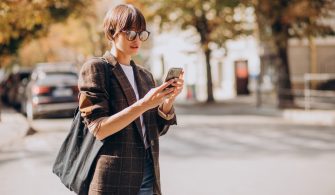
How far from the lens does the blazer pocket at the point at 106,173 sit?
2961 mm

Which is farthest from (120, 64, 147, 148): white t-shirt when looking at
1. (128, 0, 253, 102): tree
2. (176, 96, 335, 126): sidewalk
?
(128, 0, 253, 102): tree

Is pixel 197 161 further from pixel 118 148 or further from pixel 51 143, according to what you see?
pixel 118 148

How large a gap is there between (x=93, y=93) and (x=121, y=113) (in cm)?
17

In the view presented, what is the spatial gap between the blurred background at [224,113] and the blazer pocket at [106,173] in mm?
801

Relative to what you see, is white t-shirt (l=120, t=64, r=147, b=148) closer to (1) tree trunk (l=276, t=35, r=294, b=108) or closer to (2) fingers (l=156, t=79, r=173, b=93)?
(2) fingers (l=156, t=79, r=173, b=93)

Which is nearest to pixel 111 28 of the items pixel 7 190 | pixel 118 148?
pixel 118 148

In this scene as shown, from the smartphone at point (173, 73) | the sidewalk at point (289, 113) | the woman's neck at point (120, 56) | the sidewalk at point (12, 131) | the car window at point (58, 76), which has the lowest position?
the sidewalk at point (289, 113)

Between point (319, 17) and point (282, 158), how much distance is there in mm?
12157

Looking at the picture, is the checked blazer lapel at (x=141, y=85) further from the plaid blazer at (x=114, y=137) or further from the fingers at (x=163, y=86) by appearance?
the fingers at (x=163, y=86)

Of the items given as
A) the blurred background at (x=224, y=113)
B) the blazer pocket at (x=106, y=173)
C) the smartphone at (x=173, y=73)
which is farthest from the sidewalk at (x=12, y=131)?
the smartphone at (x=173, y=73)

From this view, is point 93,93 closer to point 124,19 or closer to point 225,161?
point 124,19

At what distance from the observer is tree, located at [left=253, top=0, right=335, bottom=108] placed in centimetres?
2053

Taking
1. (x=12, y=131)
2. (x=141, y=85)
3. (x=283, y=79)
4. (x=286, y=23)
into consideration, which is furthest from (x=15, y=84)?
(x=141, y=85)

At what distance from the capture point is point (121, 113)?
284 cm
